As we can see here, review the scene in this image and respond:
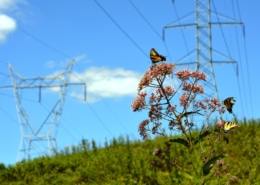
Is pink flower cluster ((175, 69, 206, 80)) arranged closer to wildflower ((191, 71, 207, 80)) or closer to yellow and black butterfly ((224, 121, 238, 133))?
wildflower ((191, 71, 207, 80))

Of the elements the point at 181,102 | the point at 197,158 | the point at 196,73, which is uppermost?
the point at 196,73

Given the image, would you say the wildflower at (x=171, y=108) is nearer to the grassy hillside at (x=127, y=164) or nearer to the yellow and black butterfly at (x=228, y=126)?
the yellow and black butterfly at (x=228, y=126)

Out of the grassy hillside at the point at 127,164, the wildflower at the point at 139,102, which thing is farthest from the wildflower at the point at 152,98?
the grassy hillside at the point at 127,164

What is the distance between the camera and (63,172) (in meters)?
13.4

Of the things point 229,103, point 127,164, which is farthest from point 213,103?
point 127,164

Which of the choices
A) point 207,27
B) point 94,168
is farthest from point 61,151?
point 207,27

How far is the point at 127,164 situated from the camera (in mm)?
12281

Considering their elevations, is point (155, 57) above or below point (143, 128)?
above

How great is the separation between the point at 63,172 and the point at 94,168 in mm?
1360

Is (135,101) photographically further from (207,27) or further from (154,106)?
(207,27)

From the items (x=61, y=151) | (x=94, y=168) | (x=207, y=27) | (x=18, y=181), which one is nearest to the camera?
(x=94, y=168)

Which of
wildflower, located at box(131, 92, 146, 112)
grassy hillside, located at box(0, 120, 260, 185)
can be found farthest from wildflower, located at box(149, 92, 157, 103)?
grassy hillside, located at box(0, 120, 260, 185)

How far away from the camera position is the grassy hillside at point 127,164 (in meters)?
11.4

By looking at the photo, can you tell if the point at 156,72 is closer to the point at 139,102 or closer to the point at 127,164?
the point at 139,102
